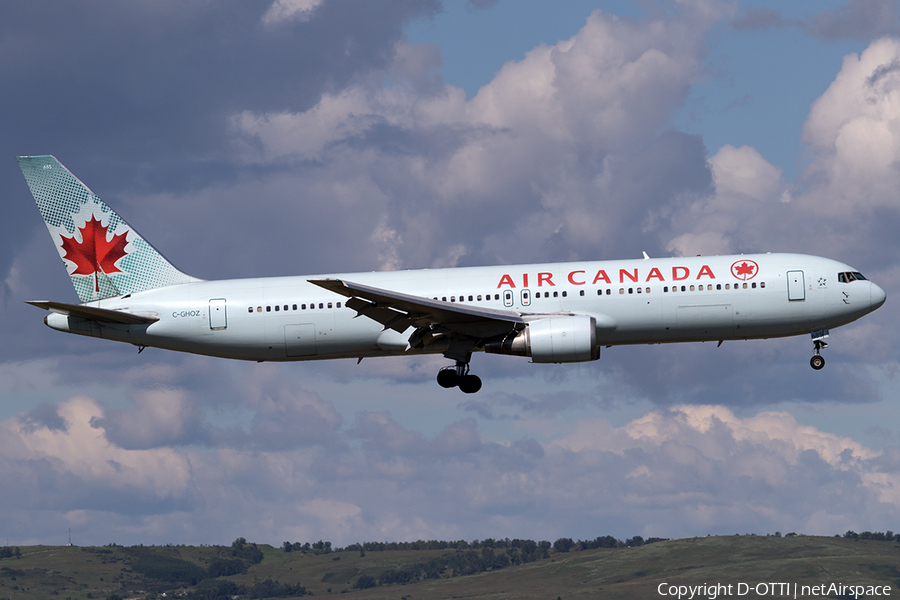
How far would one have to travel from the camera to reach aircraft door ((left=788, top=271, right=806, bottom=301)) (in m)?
46.4

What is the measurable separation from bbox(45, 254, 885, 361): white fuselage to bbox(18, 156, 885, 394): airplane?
57mm

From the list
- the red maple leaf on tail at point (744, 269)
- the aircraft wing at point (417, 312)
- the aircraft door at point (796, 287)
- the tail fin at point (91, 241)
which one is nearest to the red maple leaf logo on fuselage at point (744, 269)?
the red maple leaf on tail at point (744, 269)

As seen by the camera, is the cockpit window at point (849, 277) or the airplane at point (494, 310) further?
the cockpit window at point (849, 277)

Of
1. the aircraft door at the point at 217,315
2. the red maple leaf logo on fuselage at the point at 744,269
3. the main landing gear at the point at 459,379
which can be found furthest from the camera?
the main landing gear at the point at 459,379

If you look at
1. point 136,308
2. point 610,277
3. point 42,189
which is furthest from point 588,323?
point 42,189

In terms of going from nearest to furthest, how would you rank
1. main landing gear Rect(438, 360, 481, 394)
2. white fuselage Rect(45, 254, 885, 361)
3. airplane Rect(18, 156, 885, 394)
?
airplane Rect(18, 156, 885, 394) → white fuselage Rect(45, 254, 885, 361) → main landing gear Rect(438, 360, 481, 394)

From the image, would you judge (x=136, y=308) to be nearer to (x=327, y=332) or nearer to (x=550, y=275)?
(x=327, y=332)

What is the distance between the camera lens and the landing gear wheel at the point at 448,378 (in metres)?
50.5

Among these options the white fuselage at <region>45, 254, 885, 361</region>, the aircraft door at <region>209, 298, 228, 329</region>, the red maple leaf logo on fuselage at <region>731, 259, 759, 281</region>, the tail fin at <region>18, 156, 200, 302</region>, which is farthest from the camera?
the tail fin at <region>18, 156, 200, 302</region>

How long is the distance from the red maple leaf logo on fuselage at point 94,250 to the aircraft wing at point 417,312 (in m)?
15.3

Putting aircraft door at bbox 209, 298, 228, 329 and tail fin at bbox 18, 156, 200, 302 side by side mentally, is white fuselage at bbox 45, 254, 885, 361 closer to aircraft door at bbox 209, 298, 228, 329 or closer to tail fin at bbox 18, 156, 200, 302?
aircraft door at bbox 209, 298, 228, 329

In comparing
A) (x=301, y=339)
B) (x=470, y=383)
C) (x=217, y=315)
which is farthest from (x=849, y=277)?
(x=217, y=315)

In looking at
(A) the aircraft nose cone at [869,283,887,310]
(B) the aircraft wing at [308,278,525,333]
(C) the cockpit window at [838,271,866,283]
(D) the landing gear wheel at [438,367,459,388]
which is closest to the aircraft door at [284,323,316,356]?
(B) the aircraft wing at [308,278,525,333]

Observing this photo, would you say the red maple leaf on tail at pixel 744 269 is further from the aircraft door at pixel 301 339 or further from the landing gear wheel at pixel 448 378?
the aircraft door at pixel 301 339
